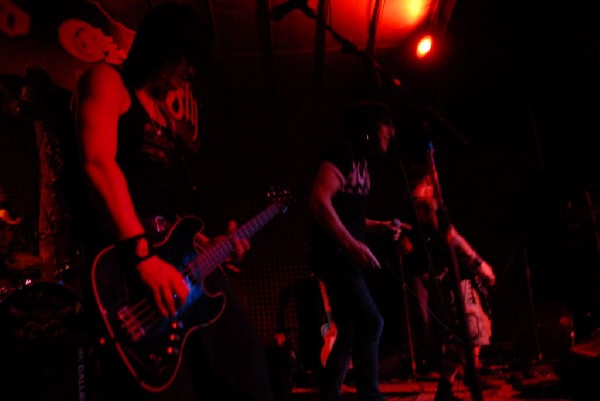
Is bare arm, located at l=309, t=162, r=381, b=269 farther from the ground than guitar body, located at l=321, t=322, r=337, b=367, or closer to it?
farther from the ground

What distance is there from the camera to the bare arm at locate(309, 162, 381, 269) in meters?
2.71

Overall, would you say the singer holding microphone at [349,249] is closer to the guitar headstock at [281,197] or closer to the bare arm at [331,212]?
the bare arm at [331,212]

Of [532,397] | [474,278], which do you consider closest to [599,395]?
[532,397]

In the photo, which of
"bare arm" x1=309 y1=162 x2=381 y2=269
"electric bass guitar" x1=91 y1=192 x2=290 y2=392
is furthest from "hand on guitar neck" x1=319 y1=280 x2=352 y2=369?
"electric bass guitar" x1=91 y1=192 x2=290 y2=392

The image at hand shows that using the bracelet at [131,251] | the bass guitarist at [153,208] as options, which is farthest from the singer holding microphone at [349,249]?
the bracelet at [131,251]

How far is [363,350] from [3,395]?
6.14ft

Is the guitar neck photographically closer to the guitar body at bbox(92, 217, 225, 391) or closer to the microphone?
the guitar body at bbox(92, 217, 225, 391)

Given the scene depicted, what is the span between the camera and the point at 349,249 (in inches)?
107

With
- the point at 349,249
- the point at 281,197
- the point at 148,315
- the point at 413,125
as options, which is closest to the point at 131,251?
the point at 148,315

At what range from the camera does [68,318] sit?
2.83m

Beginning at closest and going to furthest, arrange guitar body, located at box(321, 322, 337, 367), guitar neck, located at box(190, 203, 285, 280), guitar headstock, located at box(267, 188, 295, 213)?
guitar neck, located at box(190, 203, 285, 280) → guitar headstock, located at box(267, 188, 295, 213) → guitar body, located at box(321, 322, 337, 367)

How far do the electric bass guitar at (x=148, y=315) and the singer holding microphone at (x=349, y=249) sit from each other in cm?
112

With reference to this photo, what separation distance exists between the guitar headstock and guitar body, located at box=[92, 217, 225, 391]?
165 centimetres

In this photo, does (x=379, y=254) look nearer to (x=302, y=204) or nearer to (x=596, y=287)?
(x=302, y=204)
